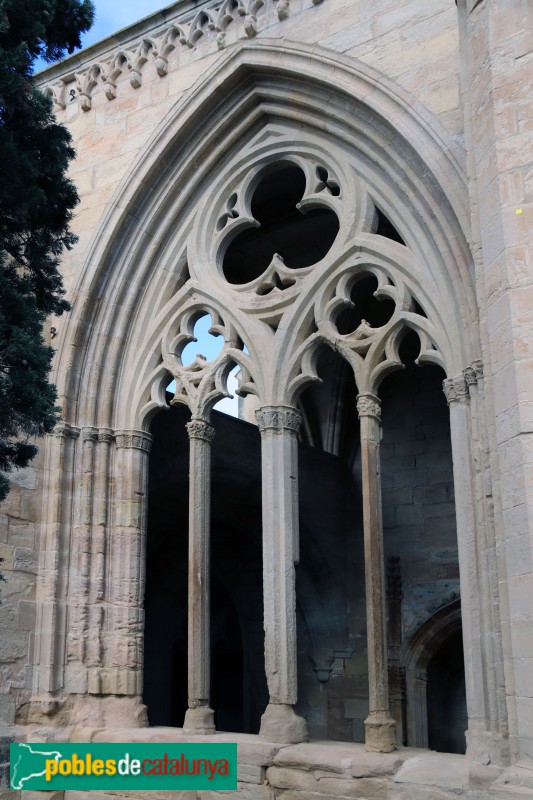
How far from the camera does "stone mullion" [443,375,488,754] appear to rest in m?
5.50

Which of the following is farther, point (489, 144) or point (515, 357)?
point (489, 144)

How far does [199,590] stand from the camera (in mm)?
6977

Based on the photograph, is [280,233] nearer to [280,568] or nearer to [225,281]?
[225,281]

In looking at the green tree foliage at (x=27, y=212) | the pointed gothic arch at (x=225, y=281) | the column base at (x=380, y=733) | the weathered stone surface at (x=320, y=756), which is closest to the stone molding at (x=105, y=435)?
the pointed gothic arch at (x=225, y=281)

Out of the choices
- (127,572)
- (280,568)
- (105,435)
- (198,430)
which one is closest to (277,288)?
(198,430)

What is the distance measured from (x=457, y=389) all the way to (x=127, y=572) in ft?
9.97

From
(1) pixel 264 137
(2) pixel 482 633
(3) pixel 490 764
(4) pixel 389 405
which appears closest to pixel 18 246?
(1) pixel 264 137

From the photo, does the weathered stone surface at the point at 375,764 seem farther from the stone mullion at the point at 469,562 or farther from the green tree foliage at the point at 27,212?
the green tree foliage at the point at 27,212

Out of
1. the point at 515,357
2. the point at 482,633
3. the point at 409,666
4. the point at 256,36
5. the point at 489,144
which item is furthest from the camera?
the point at 409,666

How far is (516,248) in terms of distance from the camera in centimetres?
475

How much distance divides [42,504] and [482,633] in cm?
373

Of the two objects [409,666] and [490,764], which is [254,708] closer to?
[409,666]

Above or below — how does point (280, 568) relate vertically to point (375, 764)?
above

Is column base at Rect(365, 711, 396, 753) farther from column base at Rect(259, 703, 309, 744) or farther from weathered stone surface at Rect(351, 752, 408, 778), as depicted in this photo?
column base at Rect(259, 703, 309, 744)
